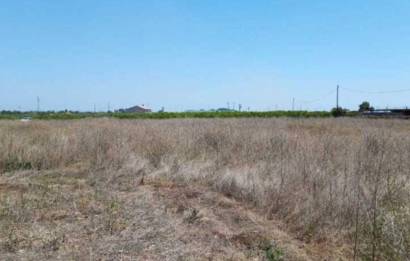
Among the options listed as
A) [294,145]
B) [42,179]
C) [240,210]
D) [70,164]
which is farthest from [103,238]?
[294,145]

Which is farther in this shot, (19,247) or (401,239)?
(19,247)

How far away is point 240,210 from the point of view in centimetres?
467

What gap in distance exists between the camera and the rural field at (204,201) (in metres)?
3.47

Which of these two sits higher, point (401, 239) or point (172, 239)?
point (401, 239)

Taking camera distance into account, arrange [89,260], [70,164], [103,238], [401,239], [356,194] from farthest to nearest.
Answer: [70,164] → [356,194] → [103,238] → [89,260] → [401,239]

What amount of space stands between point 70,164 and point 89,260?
4958 millimetres

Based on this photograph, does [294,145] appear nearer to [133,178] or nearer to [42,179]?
[133,178]

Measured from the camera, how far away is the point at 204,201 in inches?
201

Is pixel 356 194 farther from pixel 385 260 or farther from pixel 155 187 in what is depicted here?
pixel 155 187

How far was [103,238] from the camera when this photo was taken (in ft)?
12.4

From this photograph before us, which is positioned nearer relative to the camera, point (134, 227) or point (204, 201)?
point (134, 227)

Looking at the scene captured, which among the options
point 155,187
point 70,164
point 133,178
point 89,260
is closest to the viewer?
point 89,260

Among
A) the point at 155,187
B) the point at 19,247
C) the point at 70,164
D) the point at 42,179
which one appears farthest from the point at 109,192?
the point at 70,164

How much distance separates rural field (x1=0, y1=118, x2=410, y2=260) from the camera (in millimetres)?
3475
